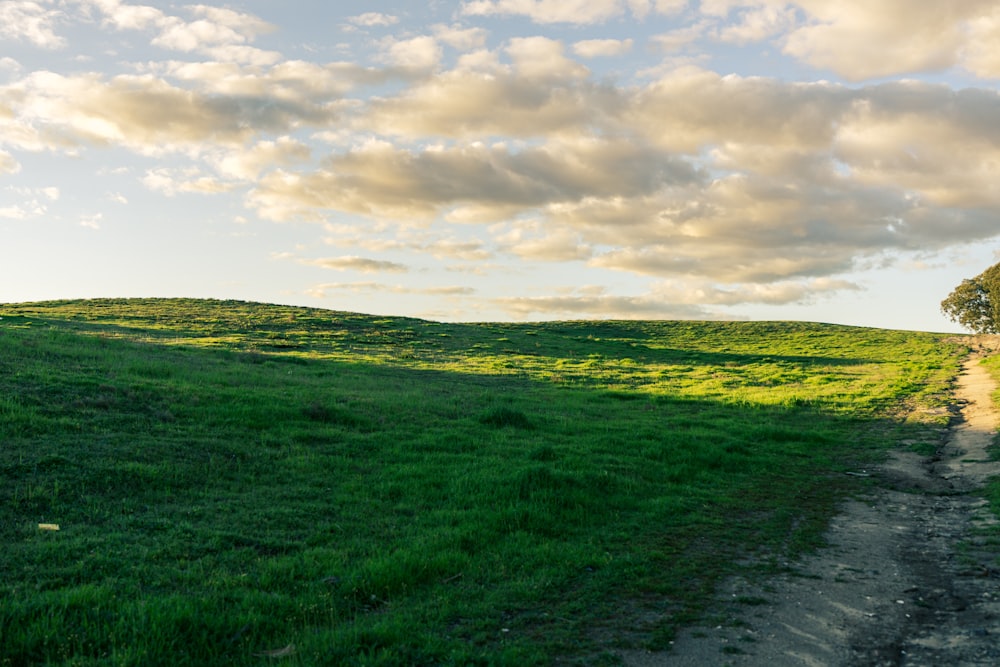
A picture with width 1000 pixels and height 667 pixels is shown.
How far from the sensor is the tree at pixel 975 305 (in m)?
83.1

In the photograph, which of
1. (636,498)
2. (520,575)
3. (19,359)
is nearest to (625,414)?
(636,498)

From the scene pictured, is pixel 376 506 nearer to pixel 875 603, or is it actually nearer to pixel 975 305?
pixel 875 603

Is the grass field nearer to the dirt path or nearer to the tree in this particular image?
the dirt path

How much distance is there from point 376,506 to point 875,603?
28.5 ft

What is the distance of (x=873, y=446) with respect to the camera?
75.6 ft

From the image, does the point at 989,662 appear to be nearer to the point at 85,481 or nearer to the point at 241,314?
the point at 85,481

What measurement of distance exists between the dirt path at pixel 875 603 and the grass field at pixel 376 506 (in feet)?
1.81

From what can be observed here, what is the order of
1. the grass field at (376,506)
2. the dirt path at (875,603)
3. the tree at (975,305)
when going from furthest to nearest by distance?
the tree at (975,305), the grass field at (376,506), the dirt path at (875,603)

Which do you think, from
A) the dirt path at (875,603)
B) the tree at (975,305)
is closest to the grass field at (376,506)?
the dirt path at (875,603)

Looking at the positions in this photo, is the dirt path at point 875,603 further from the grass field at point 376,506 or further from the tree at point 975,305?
the tree at point 975,305

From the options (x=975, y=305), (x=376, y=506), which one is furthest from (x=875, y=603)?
(x=975, y=305)

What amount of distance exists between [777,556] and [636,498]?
3.85 meters

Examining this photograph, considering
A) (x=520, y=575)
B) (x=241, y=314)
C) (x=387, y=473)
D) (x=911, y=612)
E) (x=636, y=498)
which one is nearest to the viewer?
(x=911, y=612)

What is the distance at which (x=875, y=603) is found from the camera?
32.0 feet
